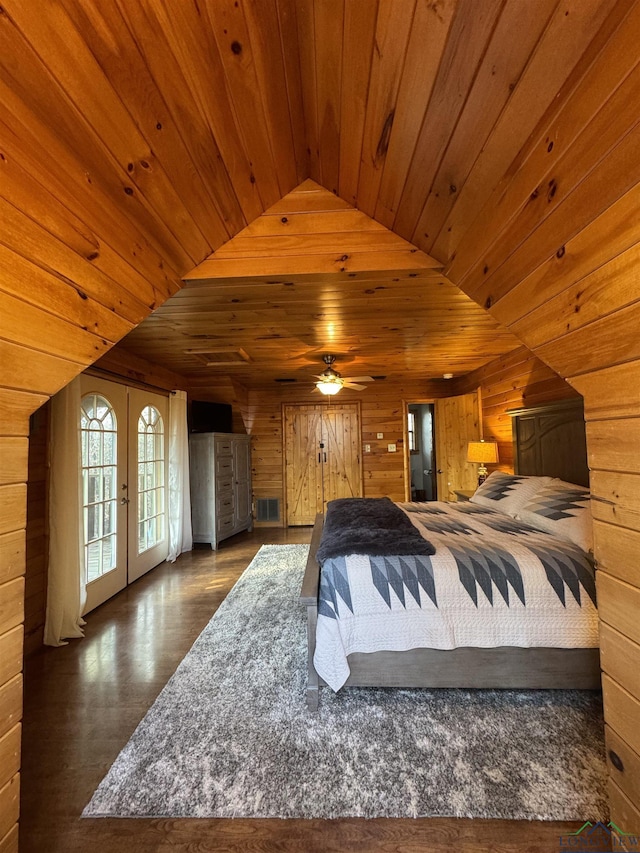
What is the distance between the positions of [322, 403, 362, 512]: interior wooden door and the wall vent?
2.57 ft

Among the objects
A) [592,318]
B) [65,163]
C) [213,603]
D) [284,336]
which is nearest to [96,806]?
[213,603]

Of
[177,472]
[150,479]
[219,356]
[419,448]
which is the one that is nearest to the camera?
[219,356]

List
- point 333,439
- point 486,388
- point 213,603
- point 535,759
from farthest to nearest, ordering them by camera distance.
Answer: point 333,439
point 486,388
point 213,603
point 535,759

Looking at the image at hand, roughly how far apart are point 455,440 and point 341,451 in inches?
69.6

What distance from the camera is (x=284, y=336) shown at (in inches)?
124

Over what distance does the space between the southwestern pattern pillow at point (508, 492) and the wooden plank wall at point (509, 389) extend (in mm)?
734

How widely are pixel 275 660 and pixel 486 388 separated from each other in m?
3.89

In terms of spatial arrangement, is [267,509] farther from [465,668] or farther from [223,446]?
[465,668]

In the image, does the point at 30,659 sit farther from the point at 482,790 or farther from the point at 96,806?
the point at 482,790

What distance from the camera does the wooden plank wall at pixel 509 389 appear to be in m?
3.13

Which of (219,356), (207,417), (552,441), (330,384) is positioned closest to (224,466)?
Result: (207,417)

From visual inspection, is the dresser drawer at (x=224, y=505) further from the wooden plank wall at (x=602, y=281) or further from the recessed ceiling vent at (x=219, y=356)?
the wooden plank wall at (x=602, y=281)

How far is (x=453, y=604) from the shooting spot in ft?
5.83

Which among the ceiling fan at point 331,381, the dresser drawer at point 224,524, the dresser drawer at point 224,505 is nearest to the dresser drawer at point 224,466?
the dresser drawer at point 224,505
